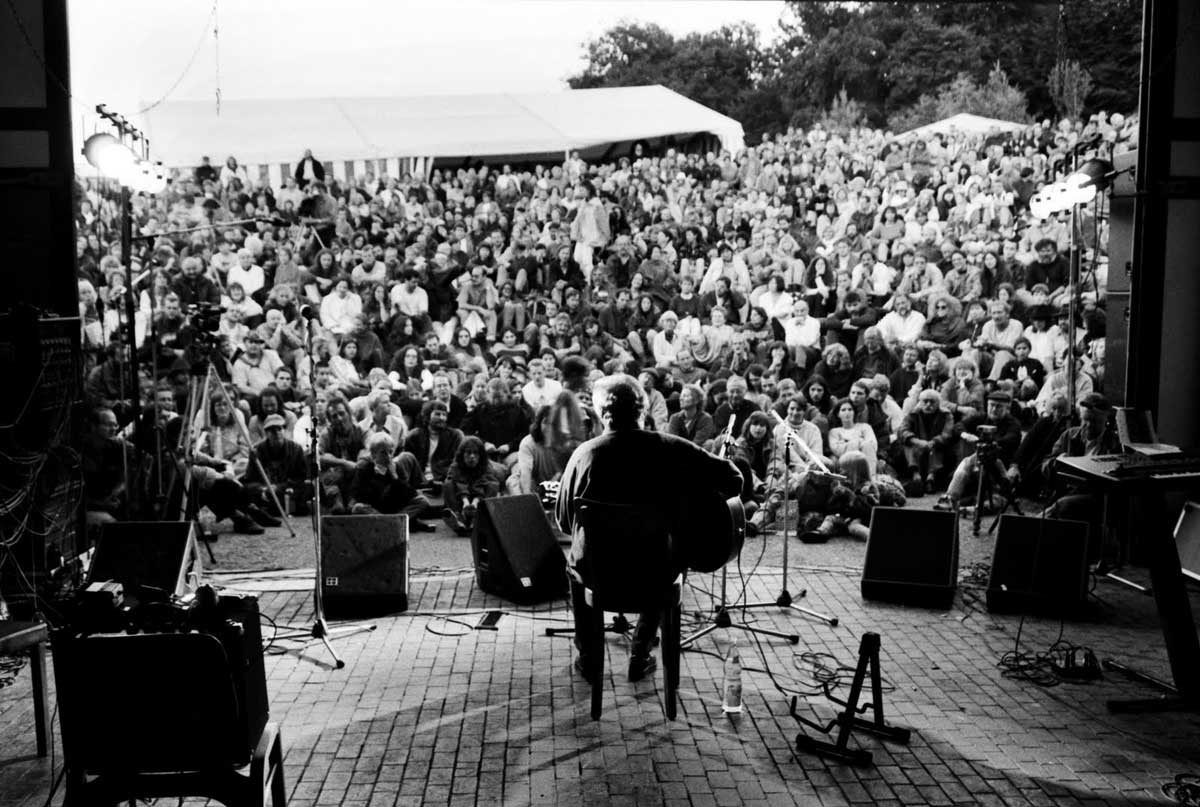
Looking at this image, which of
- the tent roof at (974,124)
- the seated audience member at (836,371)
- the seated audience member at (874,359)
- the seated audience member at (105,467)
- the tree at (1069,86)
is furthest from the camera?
the tent roof at (974,124)

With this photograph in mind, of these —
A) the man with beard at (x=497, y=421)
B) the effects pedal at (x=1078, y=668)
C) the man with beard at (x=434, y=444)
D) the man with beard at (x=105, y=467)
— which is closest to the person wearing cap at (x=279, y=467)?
the man with beard at (x=434, y=444)

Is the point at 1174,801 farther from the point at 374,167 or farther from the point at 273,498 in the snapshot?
the point at 374,167

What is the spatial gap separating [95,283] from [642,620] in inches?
311

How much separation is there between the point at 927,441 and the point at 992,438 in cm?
119

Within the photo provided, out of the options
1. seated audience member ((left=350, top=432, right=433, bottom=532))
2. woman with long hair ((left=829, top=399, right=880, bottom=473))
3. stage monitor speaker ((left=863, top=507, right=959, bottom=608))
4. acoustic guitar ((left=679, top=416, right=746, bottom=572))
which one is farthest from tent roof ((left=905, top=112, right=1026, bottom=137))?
acoustic guitar ((left=679, top=416, right=746, bottom=572))

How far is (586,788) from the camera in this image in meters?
4.44

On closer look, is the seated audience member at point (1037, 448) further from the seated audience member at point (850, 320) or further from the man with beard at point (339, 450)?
the man with beard at point (339, 450)

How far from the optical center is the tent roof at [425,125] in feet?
37.7

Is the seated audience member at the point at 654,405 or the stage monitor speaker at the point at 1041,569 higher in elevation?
the seated audience member at the point at 654,405

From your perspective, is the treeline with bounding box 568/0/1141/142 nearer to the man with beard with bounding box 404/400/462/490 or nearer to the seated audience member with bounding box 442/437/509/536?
the man with beard with bounding box 404/400/462/490

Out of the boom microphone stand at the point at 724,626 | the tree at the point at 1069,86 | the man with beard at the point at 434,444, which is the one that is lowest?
the boom microphone stand at the point at 724,626

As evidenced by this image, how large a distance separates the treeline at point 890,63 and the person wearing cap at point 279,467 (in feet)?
14.2

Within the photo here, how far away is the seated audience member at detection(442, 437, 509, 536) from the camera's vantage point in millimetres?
9659

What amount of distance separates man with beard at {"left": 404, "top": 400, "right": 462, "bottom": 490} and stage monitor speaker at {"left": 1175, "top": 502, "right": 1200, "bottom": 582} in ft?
18.8
